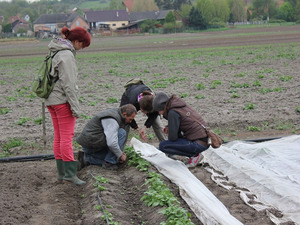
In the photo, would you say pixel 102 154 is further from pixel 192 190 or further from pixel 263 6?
pixel 263 6

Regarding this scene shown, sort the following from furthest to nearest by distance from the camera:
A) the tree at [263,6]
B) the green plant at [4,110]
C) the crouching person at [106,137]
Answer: the tree at [263,6]
the green plant at [4,110]
the crouching person at [106,137]

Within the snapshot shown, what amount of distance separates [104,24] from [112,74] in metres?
86.2

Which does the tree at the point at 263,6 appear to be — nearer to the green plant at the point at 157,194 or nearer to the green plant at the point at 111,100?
the green plant at the point at 111,100

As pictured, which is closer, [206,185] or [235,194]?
[235,194]

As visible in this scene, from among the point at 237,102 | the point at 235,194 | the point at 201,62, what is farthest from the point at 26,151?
the point at 201,62

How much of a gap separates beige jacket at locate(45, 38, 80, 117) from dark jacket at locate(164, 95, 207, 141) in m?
1.40

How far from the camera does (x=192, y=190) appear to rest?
583 centimetres

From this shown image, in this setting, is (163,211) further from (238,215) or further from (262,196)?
(262,196)

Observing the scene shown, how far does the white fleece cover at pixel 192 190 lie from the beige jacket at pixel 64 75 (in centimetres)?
166

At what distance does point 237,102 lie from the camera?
1227 cm

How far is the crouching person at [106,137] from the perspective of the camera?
687 cm

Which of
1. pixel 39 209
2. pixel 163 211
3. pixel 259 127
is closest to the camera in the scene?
pixel 163 211

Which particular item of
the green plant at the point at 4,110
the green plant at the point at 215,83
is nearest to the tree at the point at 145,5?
the green plant at the point at 215,83

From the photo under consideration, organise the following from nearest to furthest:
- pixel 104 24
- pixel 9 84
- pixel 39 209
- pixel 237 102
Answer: pixel 39 209
pixel 237 102
pixel 9 84
pixel 104 24
